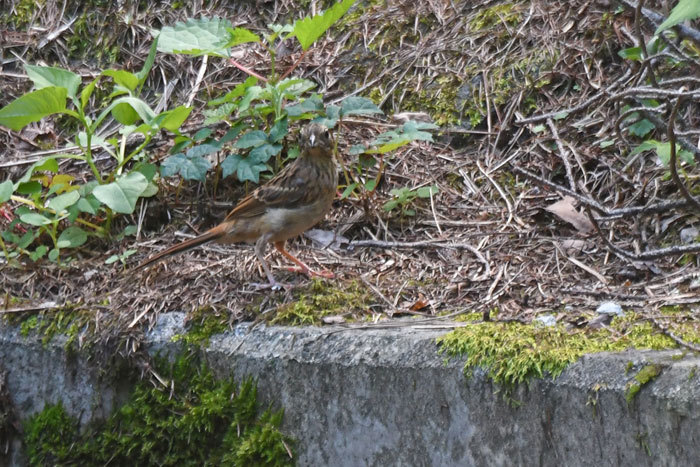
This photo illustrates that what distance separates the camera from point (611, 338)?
293 centimetres

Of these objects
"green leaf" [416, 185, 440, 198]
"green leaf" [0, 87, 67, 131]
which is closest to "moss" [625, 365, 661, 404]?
"green leaf" [416, 185, 440, 198]

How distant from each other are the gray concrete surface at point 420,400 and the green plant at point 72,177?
814 mm

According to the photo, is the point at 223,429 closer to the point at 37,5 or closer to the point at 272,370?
the point at 272,370

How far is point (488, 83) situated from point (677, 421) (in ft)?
11.1

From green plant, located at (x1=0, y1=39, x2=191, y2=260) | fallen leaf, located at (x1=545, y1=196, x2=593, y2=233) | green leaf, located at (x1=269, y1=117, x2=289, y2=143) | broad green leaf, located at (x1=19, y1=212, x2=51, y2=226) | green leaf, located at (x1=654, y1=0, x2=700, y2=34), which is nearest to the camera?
green leaf, located at (x1=654, y1=0, x2=700, y2=34)

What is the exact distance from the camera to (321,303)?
12.9 feet

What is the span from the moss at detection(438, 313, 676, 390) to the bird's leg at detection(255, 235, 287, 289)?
4.28 ft

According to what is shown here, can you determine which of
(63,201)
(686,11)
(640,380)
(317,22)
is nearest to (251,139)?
(317,22)

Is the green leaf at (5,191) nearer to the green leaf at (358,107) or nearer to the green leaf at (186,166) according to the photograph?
the green leaf at (186,166)

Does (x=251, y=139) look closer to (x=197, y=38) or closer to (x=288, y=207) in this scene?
(x=288, y=207)

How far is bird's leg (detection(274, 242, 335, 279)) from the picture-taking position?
430cm

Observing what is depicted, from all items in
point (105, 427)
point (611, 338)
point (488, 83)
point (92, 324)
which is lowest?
point (105, 427)

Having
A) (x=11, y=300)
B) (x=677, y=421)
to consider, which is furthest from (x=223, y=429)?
(x=677, y=421)

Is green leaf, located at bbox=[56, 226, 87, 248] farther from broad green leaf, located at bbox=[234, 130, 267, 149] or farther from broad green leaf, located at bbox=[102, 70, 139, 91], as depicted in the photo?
broad green leaf, located at bbox=[234, 130, 267, 149]
